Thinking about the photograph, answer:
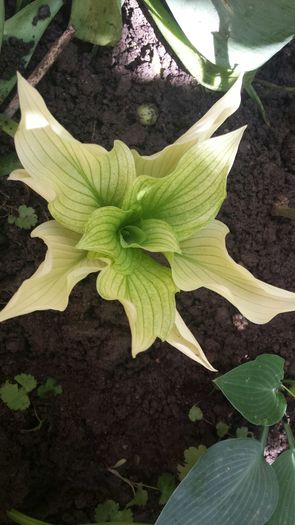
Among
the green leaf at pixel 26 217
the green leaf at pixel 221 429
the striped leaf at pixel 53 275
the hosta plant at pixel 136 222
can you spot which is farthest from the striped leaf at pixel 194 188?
→ the green leaf at pixel 221 429

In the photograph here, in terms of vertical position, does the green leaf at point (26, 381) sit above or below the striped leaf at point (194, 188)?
below

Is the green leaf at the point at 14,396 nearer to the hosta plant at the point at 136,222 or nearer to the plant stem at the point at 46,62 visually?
the hosta plant at the point at 136,222

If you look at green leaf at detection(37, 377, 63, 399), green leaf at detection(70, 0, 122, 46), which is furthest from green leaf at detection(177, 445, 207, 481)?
green leaf at detection(70, 0, 122, 46)

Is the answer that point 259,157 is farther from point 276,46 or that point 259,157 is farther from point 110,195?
point 110,195

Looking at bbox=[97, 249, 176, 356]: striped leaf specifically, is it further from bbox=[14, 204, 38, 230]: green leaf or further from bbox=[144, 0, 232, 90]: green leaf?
bbox=[144, 0, 232, 90]: green leaf

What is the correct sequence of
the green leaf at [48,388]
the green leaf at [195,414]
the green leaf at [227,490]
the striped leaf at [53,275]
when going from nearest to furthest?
1. the striped leaf at [53,275]
2. the green leaf at [227,490]
3. the green leaf at [48,388]
4. the green leaf at [195,414]

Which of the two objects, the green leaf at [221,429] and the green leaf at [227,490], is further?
the green leaf at [221,429]

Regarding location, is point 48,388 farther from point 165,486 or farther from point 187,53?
point 187,53

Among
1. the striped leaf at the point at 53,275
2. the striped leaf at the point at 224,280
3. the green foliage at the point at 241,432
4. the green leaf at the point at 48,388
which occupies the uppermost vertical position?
the striped leaf at the point at 53,275
